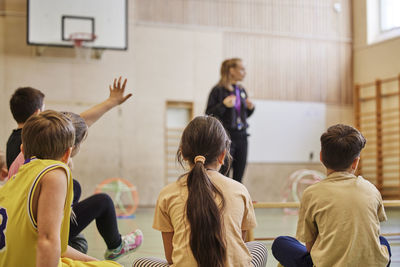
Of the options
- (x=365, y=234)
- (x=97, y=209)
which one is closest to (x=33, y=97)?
(x=97, y=209)

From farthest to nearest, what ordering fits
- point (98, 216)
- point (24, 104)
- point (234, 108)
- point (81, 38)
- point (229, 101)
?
point (81, 38)
point (234, 108)
point (229, 101)
point (98, 216)
point (24, 104)

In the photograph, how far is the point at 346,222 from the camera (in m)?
1.82

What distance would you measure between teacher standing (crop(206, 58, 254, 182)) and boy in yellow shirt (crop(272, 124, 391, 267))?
7.37ft

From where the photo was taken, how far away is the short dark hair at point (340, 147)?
190 centimetres

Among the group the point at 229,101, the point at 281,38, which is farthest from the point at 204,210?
the point at 281,38

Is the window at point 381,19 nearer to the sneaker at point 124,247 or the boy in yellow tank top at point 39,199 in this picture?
the sneaker at point 124,247

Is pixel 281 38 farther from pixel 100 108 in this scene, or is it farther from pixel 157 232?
pixel 100 108

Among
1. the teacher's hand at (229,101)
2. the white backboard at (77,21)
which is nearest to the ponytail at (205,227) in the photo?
the teacher's hand at (229,101)

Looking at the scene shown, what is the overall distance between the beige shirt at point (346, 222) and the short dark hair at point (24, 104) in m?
1.40

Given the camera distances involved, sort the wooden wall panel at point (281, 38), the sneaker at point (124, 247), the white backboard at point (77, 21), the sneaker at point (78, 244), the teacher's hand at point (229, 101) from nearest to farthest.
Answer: the sneaker at point (124, 247) < the sneaker at point (78, 244) < the teacher's hand at point (229, 101) < the white backboard at point (77, 21) < the wooden wall panel at point (281, 38)

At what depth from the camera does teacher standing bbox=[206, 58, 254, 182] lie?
4.21 metres

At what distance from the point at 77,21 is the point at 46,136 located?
4.83 m

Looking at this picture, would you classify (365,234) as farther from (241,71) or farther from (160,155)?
(160,155)

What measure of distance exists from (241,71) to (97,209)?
7.24 ft
